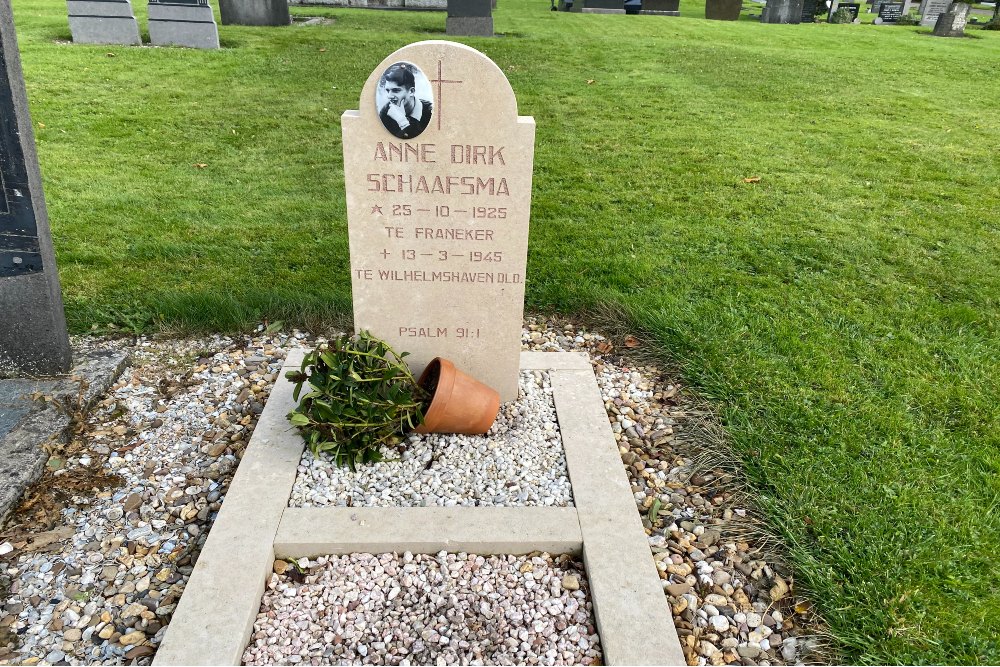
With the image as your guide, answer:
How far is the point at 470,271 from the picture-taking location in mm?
3574

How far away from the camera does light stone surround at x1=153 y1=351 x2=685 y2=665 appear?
2492mm

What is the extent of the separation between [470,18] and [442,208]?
40.4 ft

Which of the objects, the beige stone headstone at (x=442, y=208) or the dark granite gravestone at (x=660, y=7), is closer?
the beige stone headstone at (x=442, y=208)

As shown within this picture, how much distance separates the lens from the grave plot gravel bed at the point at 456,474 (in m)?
3.15

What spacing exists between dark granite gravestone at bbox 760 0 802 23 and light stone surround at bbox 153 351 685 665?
2027 centimetres

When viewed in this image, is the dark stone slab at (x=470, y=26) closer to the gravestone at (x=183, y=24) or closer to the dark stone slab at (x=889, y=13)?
the gravestone at (x=183, y=24)

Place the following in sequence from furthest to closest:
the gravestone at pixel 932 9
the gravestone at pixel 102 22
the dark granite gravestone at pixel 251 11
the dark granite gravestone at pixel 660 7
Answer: the gravestone at pixel 932 9
the dark granite gravestone at pixel 660 7
the dark granite gravestone at pixel 251 11
the gravestone at pixel 102 22

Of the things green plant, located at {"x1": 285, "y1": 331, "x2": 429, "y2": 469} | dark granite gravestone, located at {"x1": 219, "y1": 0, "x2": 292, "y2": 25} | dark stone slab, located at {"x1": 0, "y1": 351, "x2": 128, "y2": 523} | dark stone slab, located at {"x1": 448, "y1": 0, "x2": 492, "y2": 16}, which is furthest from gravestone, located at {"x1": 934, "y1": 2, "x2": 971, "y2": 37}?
dark stone slab, located at {"x1": 0, "y1": 351, "x2": 128, "y2": 523}

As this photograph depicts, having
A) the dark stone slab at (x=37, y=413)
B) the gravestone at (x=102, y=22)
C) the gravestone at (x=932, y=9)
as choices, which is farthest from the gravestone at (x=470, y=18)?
the gravestone at (x=932, y=9)

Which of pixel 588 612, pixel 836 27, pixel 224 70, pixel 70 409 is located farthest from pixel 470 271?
pixel 836 27

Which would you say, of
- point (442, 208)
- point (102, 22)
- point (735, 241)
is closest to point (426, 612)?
point (442, 208)

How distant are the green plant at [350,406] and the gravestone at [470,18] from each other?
1258cm

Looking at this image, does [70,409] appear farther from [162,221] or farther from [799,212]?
[799,212]

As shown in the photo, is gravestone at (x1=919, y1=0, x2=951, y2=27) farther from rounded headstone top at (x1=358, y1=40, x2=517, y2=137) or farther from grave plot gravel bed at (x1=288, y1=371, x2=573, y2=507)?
grave plot gravel bed at (x1=288, y1=371, x2=573, y2=507)
